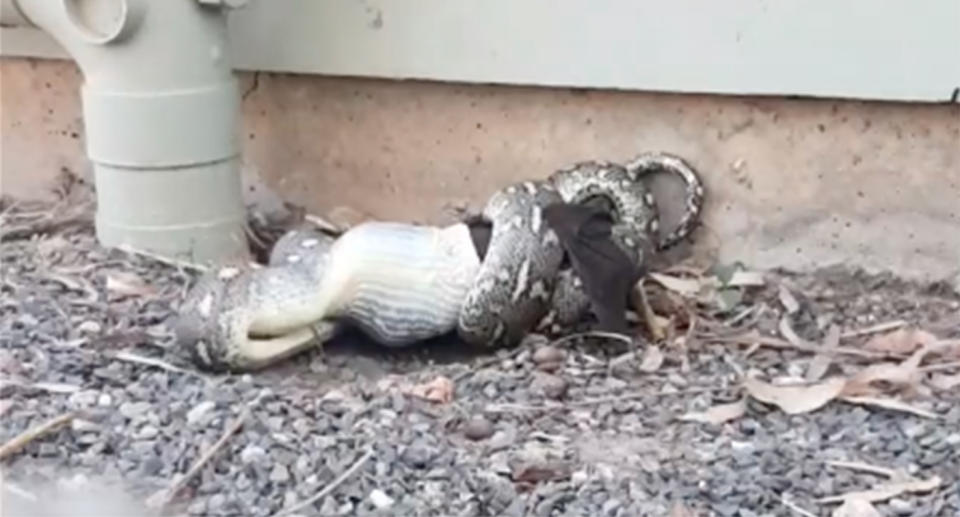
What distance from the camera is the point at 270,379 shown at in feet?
9.38

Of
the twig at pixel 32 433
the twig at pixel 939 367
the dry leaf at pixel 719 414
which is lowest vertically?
the twig at pixel 32 433

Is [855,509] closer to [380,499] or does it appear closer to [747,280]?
[380,499]

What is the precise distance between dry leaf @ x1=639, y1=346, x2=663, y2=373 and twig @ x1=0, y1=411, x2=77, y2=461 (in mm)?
1115

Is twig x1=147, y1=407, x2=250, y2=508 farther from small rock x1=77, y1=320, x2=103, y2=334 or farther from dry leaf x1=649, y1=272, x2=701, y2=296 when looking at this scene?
dry leaf x1=649, y1=272, x2=701, y2=296

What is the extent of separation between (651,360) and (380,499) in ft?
2.75

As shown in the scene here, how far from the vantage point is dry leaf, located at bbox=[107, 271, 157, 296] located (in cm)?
326

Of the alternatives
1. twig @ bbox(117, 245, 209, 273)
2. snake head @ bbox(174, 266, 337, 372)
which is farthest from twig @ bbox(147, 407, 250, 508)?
twig @ bbox(117, 245, 209, 273)

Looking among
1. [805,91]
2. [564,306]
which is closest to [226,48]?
[564,306]

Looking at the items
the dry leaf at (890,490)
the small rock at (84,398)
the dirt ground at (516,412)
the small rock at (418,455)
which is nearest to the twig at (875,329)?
the dirt ground at (516,412)

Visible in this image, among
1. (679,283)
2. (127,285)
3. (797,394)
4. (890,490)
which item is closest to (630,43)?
(679,283)

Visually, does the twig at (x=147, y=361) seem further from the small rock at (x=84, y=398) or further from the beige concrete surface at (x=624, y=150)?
the beige concrete surface at (x=624, y=150)

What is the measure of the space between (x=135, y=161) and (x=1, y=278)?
1.37 ft

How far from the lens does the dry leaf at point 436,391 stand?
2.72 meters

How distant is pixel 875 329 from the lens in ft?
10.2
